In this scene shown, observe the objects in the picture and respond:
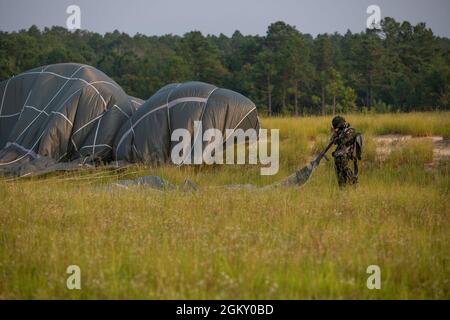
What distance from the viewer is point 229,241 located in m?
5.70

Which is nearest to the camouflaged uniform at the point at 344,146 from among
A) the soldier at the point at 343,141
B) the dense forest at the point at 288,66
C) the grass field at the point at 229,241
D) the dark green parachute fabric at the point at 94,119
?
the soldier at the point at 343,141

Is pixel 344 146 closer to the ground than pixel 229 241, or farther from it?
farther from it

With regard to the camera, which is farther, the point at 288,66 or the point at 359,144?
the point at 288,66

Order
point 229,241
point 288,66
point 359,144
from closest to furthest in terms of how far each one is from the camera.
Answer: point 229,241, point 359,144, point 288,66

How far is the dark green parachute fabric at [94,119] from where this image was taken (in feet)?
39.6

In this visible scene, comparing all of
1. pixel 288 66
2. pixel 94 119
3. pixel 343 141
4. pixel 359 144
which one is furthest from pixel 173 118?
pixel 288 66

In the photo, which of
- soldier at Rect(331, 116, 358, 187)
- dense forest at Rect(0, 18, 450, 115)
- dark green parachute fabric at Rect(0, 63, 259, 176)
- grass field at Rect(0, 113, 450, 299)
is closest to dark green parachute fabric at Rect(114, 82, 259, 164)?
dark green parachute fabric at Rect(0, 63, 259, 176)

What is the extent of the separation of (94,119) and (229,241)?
8134 mm

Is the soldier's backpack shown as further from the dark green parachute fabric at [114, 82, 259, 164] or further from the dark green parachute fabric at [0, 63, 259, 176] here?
the dark green parachute fabric at [0, 63, 259, 176]

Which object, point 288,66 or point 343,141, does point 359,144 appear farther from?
point 288,66

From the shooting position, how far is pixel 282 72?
45438 mm

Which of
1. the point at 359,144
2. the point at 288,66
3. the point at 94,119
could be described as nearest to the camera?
the point at 359,144

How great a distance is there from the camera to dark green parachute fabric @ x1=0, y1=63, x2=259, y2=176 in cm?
1208

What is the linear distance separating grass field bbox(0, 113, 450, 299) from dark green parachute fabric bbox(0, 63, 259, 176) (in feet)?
9.00
